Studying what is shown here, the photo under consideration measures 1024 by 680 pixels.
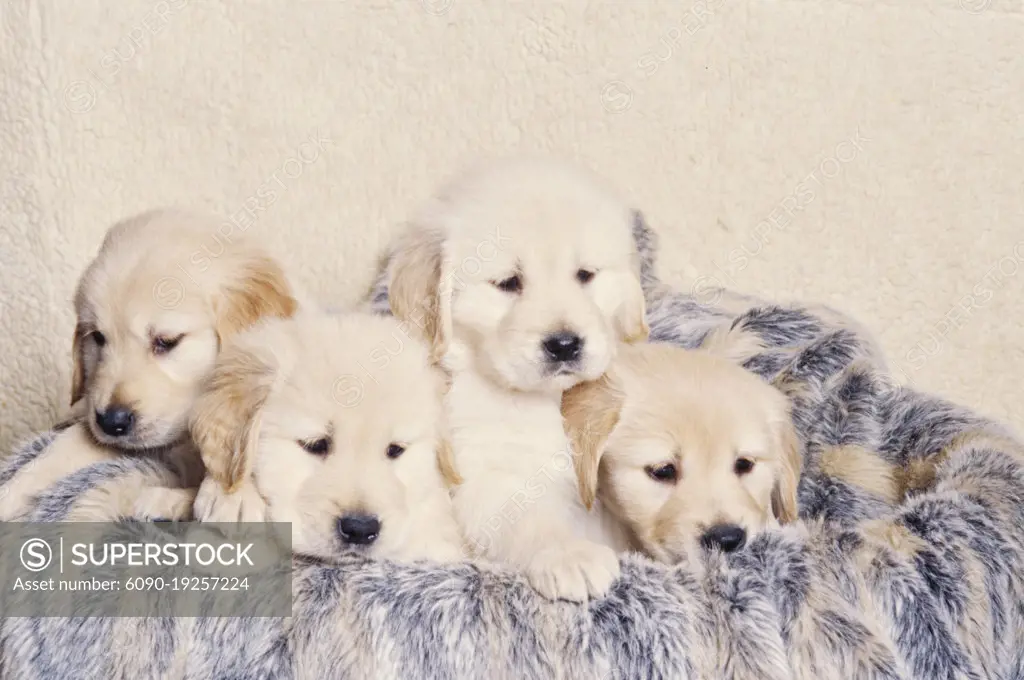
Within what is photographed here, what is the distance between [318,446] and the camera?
1785mm

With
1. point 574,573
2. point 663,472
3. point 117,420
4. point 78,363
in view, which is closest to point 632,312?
point 663,472

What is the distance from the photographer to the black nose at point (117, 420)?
1.95 meters

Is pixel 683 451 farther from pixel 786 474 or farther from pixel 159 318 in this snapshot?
pixel 159 318

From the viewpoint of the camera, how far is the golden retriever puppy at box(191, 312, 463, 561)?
1721 millimetres

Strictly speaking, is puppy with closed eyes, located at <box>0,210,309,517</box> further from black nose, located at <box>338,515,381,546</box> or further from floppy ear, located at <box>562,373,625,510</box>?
floppy ear, located at <box>562,373,625,510</box>

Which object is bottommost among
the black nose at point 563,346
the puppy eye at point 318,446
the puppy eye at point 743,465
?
the puppy eye at point 743,465

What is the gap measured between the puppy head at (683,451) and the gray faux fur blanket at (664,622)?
0.40 feet

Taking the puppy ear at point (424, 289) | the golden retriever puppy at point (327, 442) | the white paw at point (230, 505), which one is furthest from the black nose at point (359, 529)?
the puppy ear at point (424, 289)

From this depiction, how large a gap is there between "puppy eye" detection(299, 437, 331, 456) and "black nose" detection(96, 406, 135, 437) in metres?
0.38

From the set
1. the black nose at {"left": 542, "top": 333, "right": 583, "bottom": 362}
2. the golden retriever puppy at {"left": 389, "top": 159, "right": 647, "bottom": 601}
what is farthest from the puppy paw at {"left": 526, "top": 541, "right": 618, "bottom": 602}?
the black nose at {"left": 542, "top": 333, "right": 583, "bottom": 362}

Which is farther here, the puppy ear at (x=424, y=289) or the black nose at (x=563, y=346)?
the puppy ear at (x=424, y=289)

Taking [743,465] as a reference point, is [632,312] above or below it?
above

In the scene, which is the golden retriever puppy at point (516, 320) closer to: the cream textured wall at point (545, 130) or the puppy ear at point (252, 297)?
the puppy ear at point (252, 297)

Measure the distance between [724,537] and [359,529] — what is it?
0.60 m
